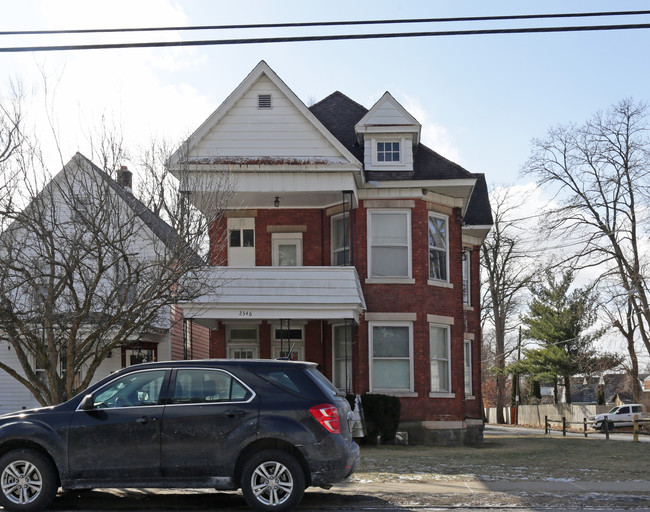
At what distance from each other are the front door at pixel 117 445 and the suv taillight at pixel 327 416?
5.79ft

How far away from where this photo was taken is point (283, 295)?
20.2 metres

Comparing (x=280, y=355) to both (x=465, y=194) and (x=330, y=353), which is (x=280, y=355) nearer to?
(x=330, y=353)

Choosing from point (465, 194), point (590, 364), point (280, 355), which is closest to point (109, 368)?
point (280, 355)

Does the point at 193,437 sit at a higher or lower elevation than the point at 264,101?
lower

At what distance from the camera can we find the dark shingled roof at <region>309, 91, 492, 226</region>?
22203mm

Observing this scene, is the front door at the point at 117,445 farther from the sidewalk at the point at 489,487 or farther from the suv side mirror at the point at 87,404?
the sidewalk at the point at 489,487

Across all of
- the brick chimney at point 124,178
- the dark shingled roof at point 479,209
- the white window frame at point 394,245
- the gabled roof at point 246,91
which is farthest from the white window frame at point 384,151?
the brick chimney at point 124,178

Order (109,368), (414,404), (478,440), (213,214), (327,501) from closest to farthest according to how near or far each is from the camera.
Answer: (327,501)
(213,214)
(414,404)
(478,440)
(109,368)

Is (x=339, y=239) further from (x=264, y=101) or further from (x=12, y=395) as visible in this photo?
(x=12, y=395)

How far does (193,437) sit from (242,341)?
13.5 meters

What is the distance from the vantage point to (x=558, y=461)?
1655 cm

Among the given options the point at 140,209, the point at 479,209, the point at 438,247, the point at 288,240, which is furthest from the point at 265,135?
the point at 479,209

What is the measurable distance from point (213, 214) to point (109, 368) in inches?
483

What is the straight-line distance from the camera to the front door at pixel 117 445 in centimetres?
963
